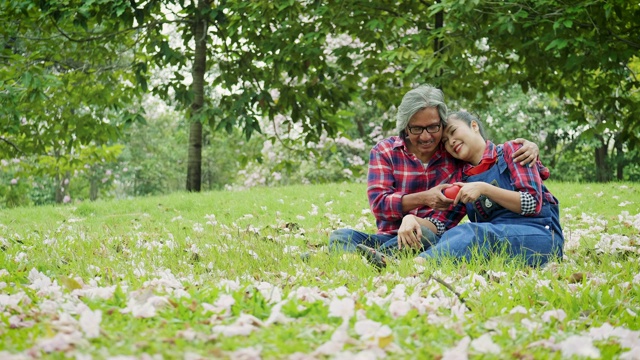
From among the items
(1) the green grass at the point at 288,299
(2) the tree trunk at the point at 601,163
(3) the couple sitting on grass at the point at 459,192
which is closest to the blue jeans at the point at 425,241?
(3) the couple sitting on grass at the point at 459,192

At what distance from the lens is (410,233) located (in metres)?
4.62

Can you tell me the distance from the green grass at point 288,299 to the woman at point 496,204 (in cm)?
23

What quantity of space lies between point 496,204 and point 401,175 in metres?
0.74

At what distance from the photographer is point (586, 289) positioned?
11.1ft

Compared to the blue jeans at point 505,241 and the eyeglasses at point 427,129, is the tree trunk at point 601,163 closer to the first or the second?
the blue jeans at point 505,241

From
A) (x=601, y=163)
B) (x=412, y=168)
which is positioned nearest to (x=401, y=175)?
(x=412, y=168)

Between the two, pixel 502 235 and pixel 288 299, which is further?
pixel 502 235

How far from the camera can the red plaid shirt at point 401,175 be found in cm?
494

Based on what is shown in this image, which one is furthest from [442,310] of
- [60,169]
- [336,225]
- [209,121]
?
[60,169]

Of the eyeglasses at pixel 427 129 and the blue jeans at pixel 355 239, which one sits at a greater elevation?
the eyeglasses at pixel 427 129

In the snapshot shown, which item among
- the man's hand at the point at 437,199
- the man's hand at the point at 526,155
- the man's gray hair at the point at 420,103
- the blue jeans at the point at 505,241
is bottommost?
the blue jeans at the point at 505,241

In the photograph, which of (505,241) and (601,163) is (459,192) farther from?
(601,163)

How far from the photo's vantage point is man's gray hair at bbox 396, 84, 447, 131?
4.52 metres

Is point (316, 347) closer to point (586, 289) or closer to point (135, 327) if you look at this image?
point (135, 327)
